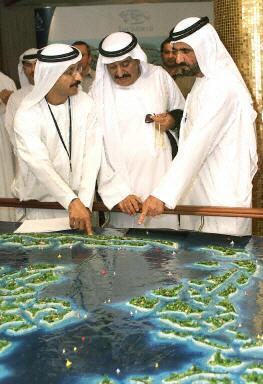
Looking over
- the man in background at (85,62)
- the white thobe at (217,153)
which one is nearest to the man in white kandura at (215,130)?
the white thobe at (217,153)

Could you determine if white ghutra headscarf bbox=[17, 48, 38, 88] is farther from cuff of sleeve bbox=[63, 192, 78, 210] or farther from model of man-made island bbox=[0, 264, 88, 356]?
model of man-made island bbox=[0, 264, 88, 356]

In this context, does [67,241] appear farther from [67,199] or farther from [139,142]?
[139,142]

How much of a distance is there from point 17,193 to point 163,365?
2749 millimetres

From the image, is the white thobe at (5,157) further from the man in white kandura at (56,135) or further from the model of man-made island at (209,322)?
the model of man-made island at (209,322)

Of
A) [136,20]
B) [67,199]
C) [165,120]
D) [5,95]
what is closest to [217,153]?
[165,120]

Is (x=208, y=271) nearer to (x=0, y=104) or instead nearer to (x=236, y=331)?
(x=236, y=331)

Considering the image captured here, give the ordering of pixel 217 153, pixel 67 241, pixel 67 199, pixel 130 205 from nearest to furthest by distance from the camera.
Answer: pixel 67 241 → pixel 67 199 → pixel 130 205 → pixel 217 153

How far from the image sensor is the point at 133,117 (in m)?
4.71

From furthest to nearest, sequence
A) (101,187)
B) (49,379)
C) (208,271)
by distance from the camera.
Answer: (101,187) → (208,271) → (49,379)

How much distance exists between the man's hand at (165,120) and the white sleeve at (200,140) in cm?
55

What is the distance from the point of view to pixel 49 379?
6.68 feet

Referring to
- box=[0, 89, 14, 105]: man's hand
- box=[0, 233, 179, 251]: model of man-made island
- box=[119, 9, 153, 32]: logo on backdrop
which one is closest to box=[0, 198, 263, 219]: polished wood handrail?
box=[0, 233, 179, 251]: model of man-made island

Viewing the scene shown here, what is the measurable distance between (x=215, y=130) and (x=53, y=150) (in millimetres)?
1032

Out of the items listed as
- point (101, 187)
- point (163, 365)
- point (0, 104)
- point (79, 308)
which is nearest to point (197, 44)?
point (101, 187)
